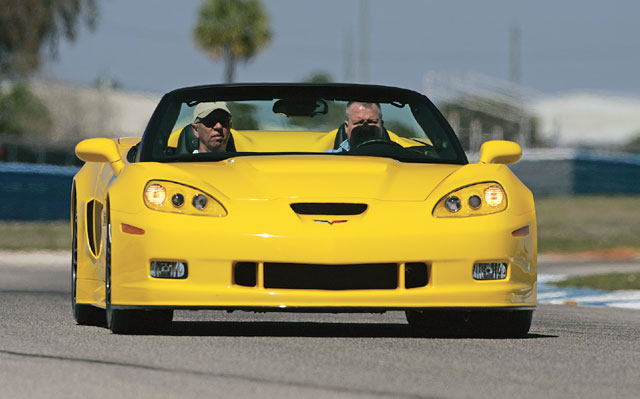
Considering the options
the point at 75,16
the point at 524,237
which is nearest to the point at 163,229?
the point at 524,237

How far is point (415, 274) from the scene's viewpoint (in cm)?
790

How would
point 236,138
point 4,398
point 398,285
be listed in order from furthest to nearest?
point 236,138 → point 398,285 → point 4,398

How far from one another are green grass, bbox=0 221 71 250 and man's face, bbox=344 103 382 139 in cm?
1638

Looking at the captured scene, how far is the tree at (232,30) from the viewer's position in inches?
2844

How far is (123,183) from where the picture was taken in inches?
321

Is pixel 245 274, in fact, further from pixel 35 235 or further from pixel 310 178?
pixel 35 235

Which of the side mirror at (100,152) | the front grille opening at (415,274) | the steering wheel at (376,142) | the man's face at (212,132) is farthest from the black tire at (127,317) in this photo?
the steering wheel at (376,142)

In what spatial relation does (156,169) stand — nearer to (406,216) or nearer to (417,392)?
(406,216)

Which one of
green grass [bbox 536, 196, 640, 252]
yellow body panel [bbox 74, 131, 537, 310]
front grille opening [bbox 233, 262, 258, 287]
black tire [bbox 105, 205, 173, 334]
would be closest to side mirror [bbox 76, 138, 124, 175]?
yellow body panel [bbox 74, 131, 537, 310]

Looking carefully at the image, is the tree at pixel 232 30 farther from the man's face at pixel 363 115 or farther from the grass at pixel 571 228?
the man's face at pixel 363 115

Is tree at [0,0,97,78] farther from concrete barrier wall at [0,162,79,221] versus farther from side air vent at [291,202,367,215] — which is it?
side air vent at [291,202,367,215]

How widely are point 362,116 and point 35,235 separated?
→ 19430 millimetres

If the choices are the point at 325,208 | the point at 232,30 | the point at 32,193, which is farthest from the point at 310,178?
the point at 232,30

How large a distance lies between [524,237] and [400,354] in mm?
1167
